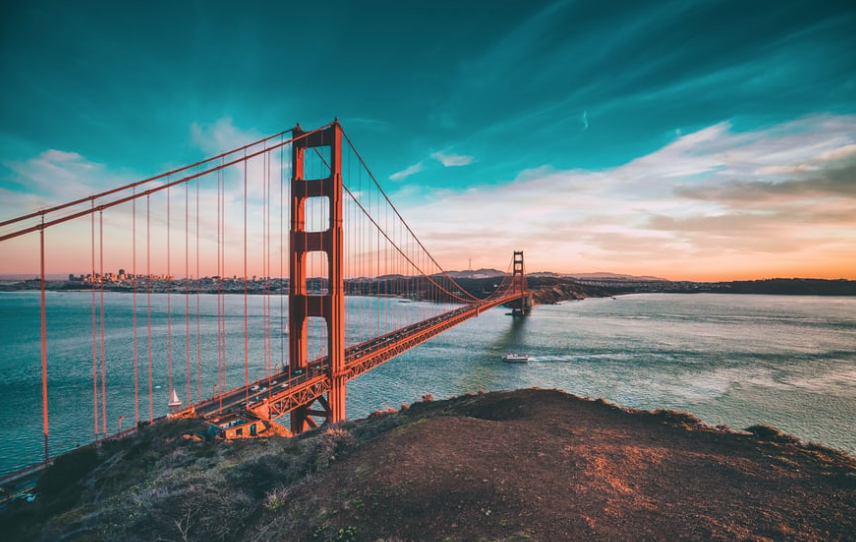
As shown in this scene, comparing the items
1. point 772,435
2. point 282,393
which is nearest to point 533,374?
point 772,435

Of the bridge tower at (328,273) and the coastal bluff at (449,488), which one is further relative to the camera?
the bridge tower at (328,273)

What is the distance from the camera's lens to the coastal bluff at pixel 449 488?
8.28 m

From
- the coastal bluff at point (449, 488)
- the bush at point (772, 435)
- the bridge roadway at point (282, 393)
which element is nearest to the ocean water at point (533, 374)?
the bridge roadway at point (282, 393)

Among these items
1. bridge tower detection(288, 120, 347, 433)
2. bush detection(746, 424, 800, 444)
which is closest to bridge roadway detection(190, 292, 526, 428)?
bridge tower detection(288, 120, 347, 433)

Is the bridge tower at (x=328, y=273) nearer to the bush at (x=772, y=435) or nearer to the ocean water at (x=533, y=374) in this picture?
the ocean water at (x=533, y=374)

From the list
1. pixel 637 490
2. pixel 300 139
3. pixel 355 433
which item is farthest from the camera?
pixel 300 139

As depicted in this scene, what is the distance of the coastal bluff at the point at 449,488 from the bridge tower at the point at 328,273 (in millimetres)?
7746

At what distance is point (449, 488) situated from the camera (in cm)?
969

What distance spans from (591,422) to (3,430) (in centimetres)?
3964

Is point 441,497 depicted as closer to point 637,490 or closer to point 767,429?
point 637,490

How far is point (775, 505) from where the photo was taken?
9.45 m

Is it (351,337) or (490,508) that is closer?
(490,508)

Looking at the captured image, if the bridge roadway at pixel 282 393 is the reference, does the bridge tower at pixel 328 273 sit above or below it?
above

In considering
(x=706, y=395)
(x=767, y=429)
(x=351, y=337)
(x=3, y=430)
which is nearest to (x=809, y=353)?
(x=706, y=395)
